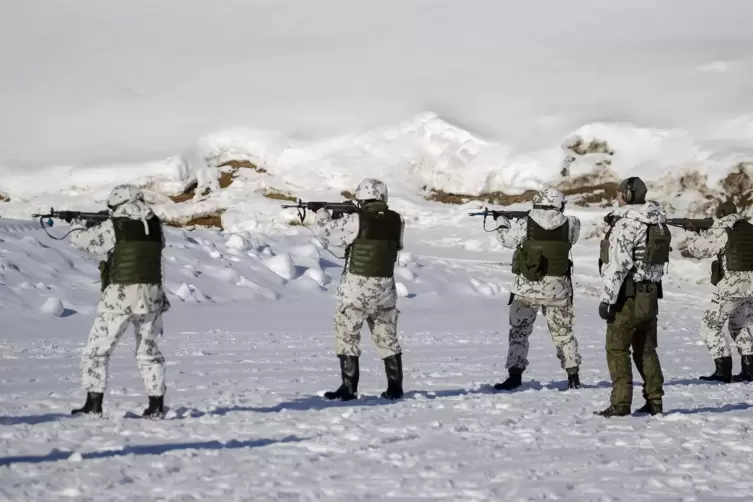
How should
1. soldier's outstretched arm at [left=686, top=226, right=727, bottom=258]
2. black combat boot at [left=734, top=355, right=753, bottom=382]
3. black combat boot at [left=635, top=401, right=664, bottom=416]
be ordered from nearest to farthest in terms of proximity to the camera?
1. black combat boot at [left=635, top=401, right=664, bottom=416]
2. soldier's outstretched arm at [left=686, top=226, right=727, bottom=258]
3. black combat boot at [left=734, top=355, right=753, bottom=382]

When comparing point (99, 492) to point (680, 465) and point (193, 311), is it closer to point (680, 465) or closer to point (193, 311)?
point (680, 465)

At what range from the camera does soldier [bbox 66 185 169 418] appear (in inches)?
Answer: 241

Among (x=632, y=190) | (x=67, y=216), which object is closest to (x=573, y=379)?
(x=632, y=190)

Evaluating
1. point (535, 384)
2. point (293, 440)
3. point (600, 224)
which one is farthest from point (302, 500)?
point (600, 224)

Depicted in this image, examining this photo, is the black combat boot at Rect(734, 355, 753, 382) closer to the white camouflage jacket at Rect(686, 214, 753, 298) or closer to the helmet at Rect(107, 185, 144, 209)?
the white camouflage jacket at Rect(686, 214, 753, 298)

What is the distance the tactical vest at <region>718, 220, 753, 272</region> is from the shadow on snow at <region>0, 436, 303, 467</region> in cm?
581

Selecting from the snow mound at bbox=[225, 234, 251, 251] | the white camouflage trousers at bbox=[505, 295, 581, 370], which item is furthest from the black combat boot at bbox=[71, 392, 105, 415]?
the snow mound at bbox=[225, 234, 251, 251]

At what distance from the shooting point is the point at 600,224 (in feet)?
99.4

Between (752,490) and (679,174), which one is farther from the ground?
(679,174)

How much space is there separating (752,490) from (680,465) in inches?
21.9

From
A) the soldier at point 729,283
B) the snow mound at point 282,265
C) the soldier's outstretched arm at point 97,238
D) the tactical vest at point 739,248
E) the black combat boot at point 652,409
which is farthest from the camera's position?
the snow mound at point 282,265

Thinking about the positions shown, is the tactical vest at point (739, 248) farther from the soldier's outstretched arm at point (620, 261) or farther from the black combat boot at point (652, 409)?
the soldier's outstretched arm at point (620, 261)

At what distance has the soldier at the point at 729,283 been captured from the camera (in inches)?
360

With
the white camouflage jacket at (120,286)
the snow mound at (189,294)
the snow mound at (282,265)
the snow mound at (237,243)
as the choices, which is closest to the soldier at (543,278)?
the white camouflage jacket at (120,286)
